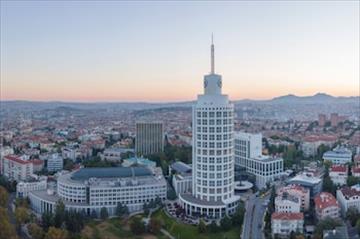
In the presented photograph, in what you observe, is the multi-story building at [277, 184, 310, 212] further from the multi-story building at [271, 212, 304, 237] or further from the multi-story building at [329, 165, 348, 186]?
the multi-story building at [329, 165, 348, 186]

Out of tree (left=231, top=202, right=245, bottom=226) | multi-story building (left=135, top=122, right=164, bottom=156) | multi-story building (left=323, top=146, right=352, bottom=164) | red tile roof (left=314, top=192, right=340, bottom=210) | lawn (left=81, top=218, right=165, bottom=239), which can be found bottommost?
lawn (left=81, top=218, right=165, bottom=239)

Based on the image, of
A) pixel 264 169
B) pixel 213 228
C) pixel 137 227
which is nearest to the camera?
pixel 137 227

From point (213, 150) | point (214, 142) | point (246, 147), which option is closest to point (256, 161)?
point (246, 147)

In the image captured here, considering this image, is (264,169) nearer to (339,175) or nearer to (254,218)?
(339,175)

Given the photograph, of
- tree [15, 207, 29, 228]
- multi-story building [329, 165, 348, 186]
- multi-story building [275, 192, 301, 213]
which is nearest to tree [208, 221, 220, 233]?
multi-story building [275, 192, 301, 213]

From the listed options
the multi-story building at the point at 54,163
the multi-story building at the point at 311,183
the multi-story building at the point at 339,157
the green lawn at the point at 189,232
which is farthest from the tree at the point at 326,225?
the multi-story building at the point at 54,163

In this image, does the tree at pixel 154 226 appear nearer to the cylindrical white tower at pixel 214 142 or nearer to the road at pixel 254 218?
the road at pixel 254 218

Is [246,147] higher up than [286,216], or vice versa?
[246,147]
